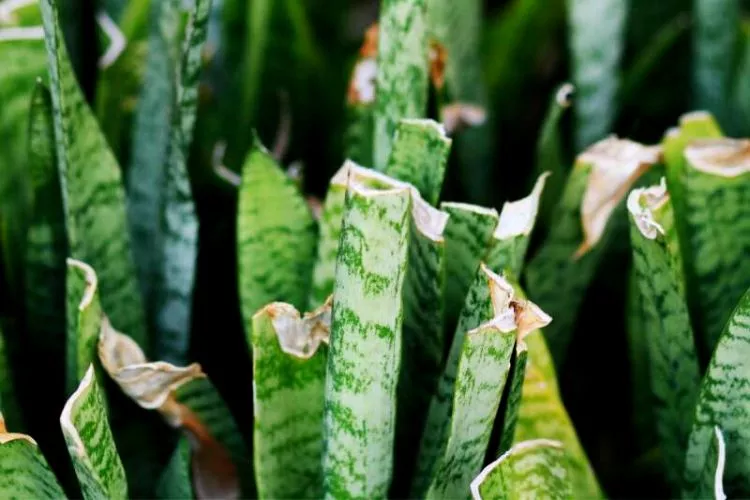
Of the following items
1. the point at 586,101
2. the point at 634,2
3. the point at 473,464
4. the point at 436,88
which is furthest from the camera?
the point at 634,2

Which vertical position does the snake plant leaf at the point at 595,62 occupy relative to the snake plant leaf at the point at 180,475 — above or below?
above

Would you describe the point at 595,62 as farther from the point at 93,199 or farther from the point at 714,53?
the point at 93,199

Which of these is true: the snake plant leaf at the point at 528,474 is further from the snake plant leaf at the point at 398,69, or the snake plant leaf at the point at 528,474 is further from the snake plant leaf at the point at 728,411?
the snake plant leaf at the point at 398,69

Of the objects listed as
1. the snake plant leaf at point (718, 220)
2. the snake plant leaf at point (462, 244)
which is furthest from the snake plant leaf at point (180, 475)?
the snake plant leaf at point (718, 220)

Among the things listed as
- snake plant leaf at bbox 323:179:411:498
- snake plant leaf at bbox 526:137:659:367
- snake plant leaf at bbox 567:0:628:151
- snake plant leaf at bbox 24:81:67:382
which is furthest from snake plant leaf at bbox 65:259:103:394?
snake plant leaf at bbox 567:0:628:151

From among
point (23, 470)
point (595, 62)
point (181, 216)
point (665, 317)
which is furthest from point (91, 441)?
point (595, 62)

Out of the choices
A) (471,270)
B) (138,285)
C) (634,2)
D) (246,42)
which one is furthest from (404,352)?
(634,2)

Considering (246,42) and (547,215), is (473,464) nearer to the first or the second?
(547,215)
